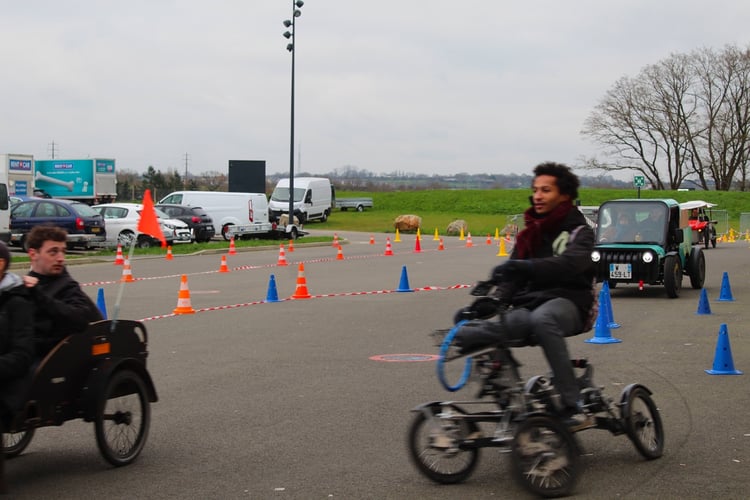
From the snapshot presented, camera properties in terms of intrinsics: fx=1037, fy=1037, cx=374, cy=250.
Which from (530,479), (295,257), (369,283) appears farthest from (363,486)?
(295,257)

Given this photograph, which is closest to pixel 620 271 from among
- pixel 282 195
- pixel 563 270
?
pixel 563 270

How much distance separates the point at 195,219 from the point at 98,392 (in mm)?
34002

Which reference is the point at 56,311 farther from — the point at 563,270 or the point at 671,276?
the point at 671,276

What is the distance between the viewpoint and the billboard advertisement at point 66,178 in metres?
51.7

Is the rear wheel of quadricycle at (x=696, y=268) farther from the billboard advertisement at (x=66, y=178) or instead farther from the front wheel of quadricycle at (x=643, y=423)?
the billboard advertisement at (x=66, y=178)

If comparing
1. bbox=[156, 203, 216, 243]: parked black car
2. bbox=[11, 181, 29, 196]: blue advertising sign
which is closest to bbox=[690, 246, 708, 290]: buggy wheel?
bbox=[156, 203, 216, 243]: parked black car

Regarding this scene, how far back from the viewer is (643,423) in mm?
6703

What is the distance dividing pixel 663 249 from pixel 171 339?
10.5 m

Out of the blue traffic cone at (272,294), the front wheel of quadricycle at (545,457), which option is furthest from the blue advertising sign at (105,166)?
the front wheel of quadricycle at (545,457)

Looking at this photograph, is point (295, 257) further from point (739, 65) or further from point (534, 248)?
point (739, 65)

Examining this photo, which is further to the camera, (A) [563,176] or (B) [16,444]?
(B) [16,444]

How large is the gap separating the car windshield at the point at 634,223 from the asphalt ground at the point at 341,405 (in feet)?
4.60

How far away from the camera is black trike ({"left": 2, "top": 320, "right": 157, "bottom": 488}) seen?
6188mm

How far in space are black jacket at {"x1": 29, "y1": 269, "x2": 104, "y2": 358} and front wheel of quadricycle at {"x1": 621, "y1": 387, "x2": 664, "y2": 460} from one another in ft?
11.4
